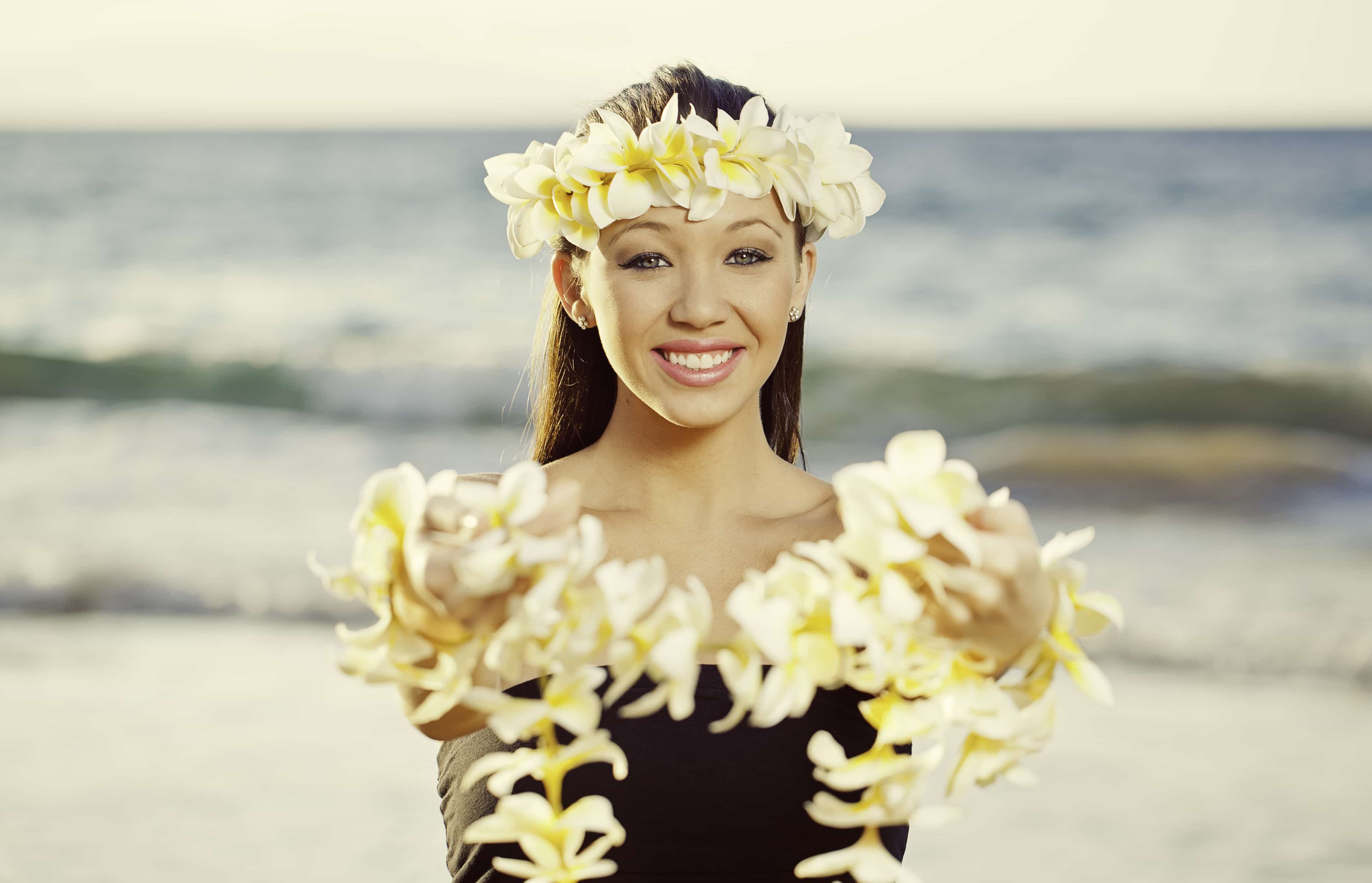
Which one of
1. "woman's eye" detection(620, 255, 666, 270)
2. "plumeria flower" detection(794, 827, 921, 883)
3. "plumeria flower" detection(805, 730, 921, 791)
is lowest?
"plumeria flower" detection(794, 827, 921, 883)

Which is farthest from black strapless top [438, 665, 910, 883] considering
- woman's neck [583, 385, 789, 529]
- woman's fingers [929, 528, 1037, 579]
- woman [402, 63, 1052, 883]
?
woman's fingers [929, 528, 1037, 579]

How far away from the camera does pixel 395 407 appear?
9672 mm

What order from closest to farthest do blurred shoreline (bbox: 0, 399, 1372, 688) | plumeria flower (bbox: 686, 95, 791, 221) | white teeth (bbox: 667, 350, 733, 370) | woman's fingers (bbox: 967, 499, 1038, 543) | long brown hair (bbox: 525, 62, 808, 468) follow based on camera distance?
1. woman's fingers (bbox: 967, 499, 1038, 543)
2. plumeria flower (bbox: 686, 95, 791, 221)
3. white teeth (bbox: 667, 350, 733, 370)
4. long brown hair (bbox: 525, 62, 808, 468)
5. blurred shoreline (bbox: 0, 399, 1372, 688)

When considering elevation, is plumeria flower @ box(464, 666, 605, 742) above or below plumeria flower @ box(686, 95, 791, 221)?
below

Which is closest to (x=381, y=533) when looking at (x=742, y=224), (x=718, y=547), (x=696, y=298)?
(x=696, y=298)

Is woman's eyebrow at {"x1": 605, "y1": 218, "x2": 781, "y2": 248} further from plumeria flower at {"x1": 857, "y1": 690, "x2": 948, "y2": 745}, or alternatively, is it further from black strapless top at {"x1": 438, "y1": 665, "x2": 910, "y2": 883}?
plumeria flower at {"x1": 857, "y1": 690, "x2": 948, "y2": 745}

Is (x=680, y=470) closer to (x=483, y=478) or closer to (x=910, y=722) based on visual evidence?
(x=483, y=478)

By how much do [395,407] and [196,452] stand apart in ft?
5.05

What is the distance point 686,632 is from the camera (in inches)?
48.0

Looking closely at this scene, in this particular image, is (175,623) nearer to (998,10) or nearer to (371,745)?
(371,745)

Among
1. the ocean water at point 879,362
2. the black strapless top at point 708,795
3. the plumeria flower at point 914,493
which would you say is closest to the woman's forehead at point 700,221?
the black strapless top at point 708,795

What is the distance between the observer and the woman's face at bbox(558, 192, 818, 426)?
2.00 metres

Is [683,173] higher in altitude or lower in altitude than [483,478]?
higher

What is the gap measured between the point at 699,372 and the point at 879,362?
8.15 m
